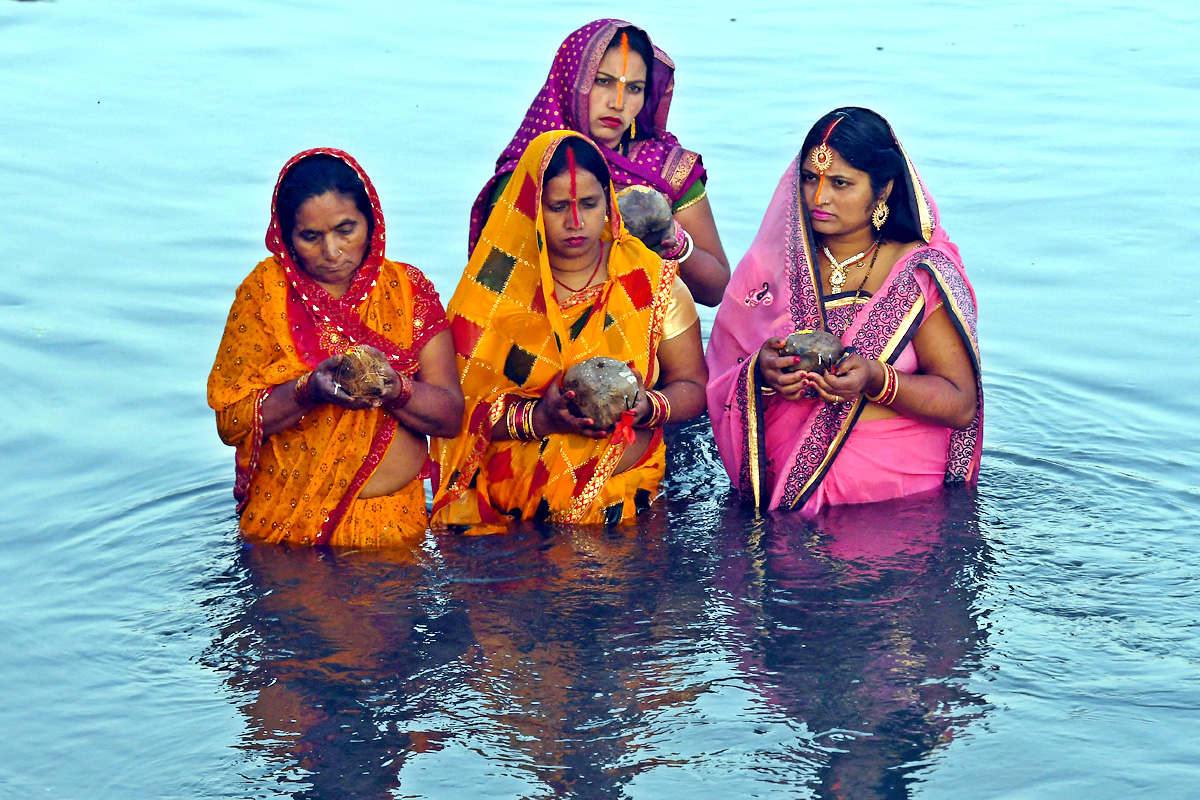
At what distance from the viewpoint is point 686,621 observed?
4.90m

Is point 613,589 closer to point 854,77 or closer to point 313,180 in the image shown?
point 313,180

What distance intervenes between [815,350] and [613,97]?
1.57 m

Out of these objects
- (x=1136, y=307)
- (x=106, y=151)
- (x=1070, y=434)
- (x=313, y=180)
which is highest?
(x=106, y=151)

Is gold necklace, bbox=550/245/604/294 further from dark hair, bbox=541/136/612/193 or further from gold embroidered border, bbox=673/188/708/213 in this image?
gold embroidered border, bbox=673/188/708/213

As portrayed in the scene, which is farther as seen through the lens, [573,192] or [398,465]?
[398,465]

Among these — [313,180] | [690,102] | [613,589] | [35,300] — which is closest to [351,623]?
[613,589]

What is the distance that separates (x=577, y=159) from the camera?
5.17 meters

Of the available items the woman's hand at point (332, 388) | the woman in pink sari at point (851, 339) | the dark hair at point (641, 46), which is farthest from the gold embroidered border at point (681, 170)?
the woman's hand at point (332, 388)

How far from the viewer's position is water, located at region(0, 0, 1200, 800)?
13.5 feet

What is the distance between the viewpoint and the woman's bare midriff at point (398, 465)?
17.4ft

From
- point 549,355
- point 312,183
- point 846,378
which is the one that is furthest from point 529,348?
point 846,378

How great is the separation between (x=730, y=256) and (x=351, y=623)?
14.7 feet

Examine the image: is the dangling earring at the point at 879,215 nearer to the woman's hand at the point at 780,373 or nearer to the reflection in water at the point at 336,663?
the woman's hand at the point at 780,373

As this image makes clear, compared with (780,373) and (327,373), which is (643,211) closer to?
(780,373)
